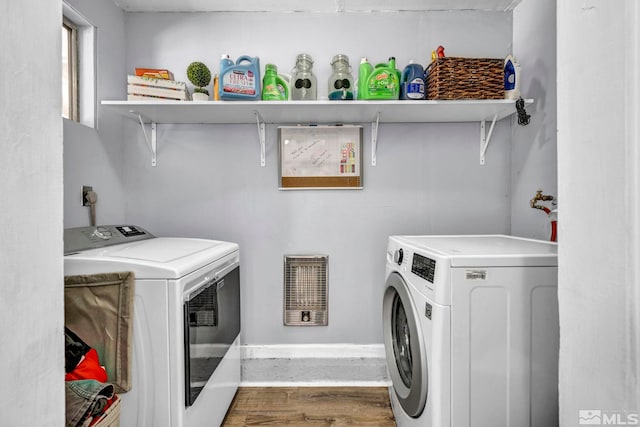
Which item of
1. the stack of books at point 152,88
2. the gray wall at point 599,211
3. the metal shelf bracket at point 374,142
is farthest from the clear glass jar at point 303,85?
the gray wall at point 599,211

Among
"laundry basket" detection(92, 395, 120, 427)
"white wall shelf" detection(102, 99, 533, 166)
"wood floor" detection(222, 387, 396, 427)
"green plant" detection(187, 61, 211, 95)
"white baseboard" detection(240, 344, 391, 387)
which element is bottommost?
"wood floor" detection(222, 387, 396, 427)

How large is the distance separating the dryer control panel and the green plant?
912 mm

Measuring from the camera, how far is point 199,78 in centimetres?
199

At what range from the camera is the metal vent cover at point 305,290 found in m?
2.29

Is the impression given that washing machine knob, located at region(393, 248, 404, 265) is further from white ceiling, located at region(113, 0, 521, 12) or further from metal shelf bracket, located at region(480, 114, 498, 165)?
white ceiling, located at region(113, 0, 521, 12)

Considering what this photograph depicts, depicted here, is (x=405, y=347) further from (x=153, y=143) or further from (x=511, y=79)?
(x=153, y=143)

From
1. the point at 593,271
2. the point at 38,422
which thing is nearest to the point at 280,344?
the point at 38,422

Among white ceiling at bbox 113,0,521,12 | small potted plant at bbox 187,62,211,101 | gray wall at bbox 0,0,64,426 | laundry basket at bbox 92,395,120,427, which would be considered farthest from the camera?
white ceiling at bbox 113,0,521,12

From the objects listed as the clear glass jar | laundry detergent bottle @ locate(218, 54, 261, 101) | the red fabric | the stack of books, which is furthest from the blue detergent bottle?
the red fabric

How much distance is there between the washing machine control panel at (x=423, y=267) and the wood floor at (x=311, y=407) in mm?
996

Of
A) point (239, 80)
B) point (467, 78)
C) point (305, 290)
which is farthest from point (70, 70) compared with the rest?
point (467, 78)

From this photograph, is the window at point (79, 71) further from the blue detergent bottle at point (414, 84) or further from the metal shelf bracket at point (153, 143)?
the blue detergent bottle at point (414, 84)

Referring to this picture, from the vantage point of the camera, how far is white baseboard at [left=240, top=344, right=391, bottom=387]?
2244mm

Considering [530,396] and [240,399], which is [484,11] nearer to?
[530,396]
